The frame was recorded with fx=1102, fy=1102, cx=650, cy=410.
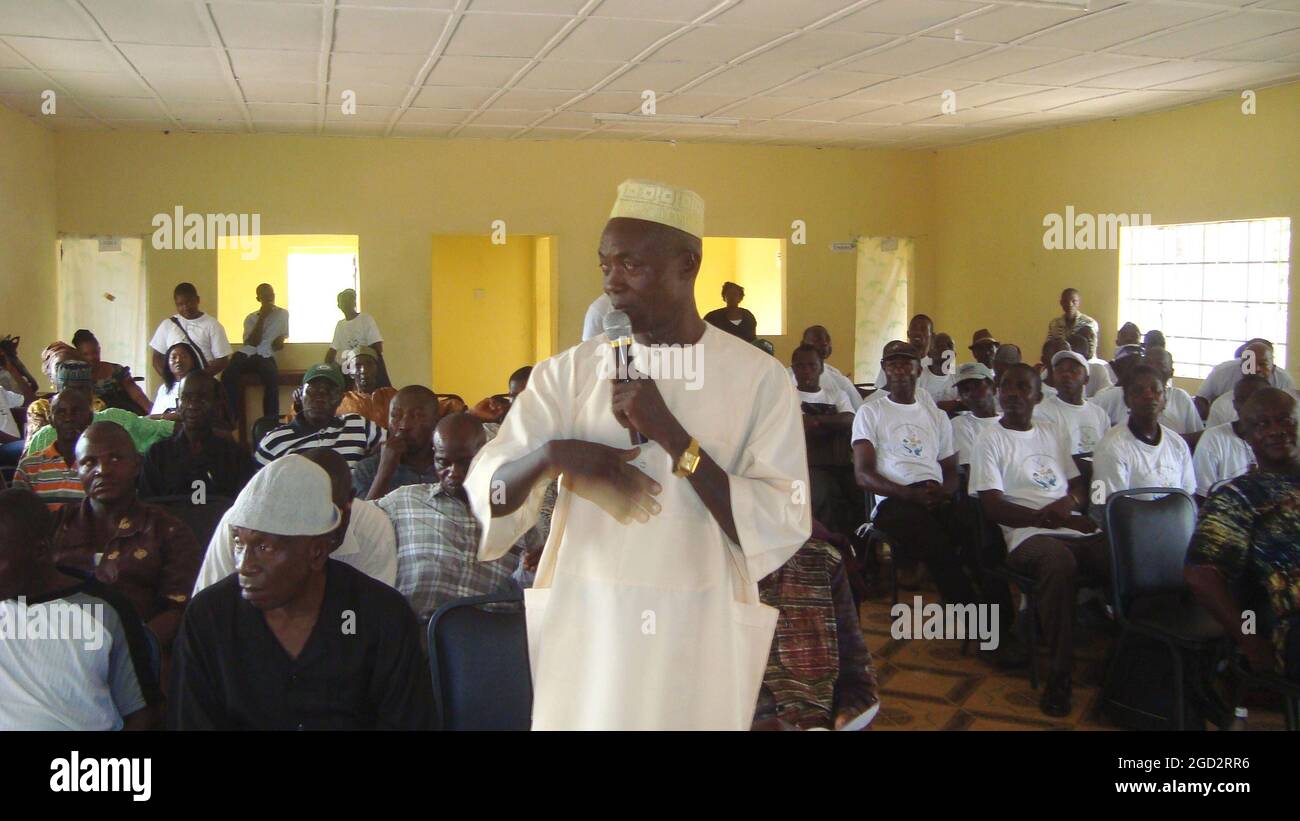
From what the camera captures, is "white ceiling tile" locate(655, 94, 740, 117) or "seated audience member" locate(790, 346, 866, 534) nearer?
"seated audience member" locate(790, 346, 866, 534)

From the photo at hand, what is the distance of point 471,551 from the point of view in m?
3.48

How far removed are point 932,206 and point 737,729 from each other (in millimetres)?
12353

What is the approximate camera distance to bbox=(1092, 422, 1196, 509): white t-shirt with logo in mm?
5043

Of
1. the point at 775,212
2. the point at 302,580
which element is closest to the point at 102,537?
the point at 302,580

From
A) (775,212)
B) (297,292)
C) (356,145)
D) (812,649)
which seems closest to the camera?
(812,649)

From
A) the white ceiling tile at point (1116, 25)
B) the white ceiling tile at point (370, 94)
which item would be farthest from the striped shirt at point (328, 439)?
the white ceiling tile at point (1116, 25)

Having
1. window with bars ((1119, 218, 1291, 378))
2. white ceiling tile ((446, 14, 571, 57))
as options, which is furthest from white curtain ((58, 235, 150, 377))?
window with bars ((1119, 218, 1291, 378))

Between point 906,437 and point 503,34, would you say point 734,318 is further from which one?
point 906,437

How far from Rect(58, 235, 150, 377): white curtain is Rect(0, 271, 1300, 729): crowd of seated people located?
12.6ft

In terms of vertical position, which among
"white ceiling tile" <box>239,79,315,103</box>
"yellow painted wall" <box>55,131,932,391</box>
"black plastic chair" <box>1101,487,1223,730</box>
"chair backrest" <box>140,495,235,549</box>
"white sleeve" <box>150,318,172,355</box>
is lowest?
"black plastic chair" <box>1101,487,1223,730</box>

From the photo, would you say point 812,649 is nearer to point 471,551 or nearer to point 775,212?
point 471,551

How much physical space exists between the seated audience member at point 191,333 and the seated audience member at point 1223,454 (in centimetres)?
751

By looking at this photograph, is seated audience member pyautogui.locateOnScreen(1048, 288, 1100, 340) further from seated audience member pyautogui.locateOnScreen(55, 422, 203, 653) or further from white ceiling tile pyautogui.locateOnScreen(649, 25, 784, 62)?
seated audience member pyautogui.locateOnScreen(55, 422, 203, 653)
